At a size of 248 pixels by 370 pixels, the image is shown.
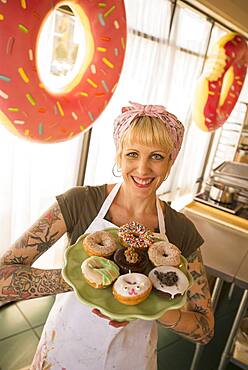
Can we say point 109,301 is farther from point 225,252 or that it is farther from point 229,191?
point 229,191

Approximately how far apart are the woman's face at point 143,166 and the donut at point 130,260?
0.21 metres

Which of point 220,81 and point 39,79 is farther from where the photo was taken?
point 220,81

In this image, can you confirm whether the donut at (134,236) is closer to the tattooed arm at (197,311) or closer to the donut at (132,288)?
the donut at (132,288)

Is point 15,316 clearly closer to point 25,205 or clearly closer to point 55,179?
point 25,205

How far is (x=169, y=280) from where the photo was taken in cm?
95

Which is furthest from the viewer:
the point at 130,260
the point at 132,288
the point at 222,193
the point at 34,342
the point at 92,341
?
the point at 222,193

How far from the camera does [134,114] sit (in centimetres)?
111

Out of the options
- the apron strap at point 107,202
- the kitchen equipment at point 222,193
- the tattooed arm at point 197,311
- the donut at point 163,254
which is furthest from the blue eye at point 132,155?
the kitchen equipment at point 222,193

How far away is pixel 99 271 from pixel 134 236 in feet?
0.63

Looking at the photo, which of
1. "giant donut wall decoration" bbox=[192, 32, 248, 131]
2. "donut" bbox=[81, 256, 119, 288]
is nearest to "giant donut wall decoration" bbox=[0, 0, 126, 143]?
"donut" bbox=[81, 256, 119, 288]

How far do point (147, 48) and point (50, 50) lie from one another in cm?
104

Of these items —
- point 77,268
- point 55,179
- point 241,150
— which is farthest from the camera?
point 241,150

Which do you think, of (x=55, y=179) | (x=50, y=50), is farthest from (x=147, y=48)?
(x=55, y=179)

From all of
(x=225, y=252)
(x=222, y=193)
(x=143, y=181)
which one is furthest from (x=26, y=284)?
(x=222, y=193)
